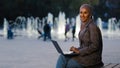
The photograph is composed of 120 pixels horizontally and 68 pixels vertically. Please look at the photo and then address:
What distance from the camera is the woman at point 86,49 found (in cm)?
443

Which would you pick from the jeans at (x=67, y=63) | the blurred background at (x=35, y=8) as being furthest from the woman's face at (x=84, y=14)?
the blurred background at (x=35, y=8)

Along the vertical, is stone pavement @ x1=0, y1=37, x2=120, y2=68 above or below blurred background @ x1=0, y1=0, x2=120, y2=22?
below

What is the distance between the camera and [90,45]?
445cm

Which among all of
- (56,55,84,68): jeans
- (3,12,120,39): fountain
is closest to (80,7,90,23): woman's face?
(56,55,84,68): jeans

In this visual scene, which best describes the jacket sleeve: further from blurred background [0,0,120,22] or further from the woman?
blurred background [0,0,120,22]

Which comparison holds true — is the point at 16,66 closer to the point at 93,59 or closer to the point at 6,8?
the point at 93,59

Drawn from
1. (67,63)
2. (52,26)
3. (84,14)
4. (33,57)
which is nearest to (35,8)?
(52,26)

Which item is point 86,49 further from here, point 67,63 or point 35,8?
point 35,8

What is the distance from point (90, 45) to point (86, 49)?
0.06 m

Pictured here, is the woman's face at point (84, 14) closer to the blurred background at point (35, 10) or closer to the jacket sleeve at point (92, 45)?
the jacket sleeve at point (92, 45)

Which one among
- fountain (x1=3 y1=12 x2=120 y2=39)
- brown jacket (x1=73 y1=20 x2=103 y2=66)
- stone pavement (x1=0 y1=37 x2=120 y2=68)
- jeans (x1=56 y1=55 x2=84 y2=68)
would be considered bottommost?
fountain (x1=3 y1=12 x2=120 y2=39)

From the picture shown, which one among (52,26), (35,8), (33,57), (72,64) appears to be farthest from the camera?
(35,8)

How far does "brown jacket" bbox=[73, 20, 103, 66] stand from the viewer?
4441 mm

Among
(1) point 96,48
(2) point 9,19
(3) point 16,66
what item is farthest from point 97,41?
(2) point 9,19
